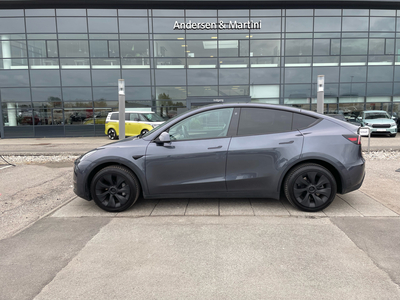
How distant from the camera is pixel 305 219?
151 inches

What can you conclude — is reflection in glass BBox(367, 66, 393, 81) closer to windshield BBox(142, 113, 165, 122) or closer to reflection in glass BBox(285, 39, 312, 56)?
reflection in glass BBox(285, 39, 312, 56)

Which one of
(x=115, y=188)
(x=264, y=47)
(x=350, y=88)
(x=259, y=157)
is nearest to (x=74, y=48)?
(x=264, y=47)

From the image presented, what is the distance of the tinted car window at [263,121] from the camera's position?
13.4 ft

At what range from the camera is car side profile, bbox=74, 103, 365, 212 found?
3961 millimetres

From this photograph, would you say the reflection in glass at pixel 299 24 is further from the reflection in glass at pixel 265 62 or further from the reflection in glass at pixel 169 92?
the reflection in glass at pixel 169 92

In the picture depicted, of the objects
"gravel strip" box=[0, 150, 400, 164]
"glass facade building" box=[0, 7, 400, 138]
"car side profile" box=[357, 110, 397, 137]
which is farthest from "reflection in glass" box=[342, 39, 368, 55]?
"gravel strip" box=[0, 150, 400, 164]

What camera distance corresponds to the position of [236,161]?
13.0 ft

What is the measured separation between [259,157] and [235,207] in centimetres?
93

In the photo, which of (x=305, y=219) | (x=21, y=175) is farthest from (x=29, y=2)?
(x=305, y=219)

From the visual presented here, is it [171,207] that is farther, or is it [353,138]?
[171,207]

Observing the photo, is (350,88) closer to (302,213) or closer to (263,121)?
(263,121)

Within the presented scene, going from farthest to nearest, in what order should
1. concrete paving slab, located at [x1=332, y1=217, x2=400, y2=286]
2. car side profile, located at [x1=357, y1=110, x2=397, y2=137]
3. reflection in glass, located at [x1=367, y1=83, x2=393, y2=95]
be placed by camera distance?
reflection in glass, located at [x1=367, y1=83, x2=393, y2=95] < car side profile, located at [x1=357, y1=110, x2=397, y2=137] < concrete paving slab, located at [x1=332, y1=217, x2=400, y2=286]

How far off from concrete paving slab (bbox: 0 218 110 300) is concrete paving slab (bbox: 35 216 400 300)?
13 cm

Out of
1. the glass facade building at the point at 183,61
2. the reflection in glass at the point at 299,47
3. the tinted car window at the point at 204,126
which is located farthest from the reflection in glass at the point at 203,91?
the tinted car window at the point at 204,126
